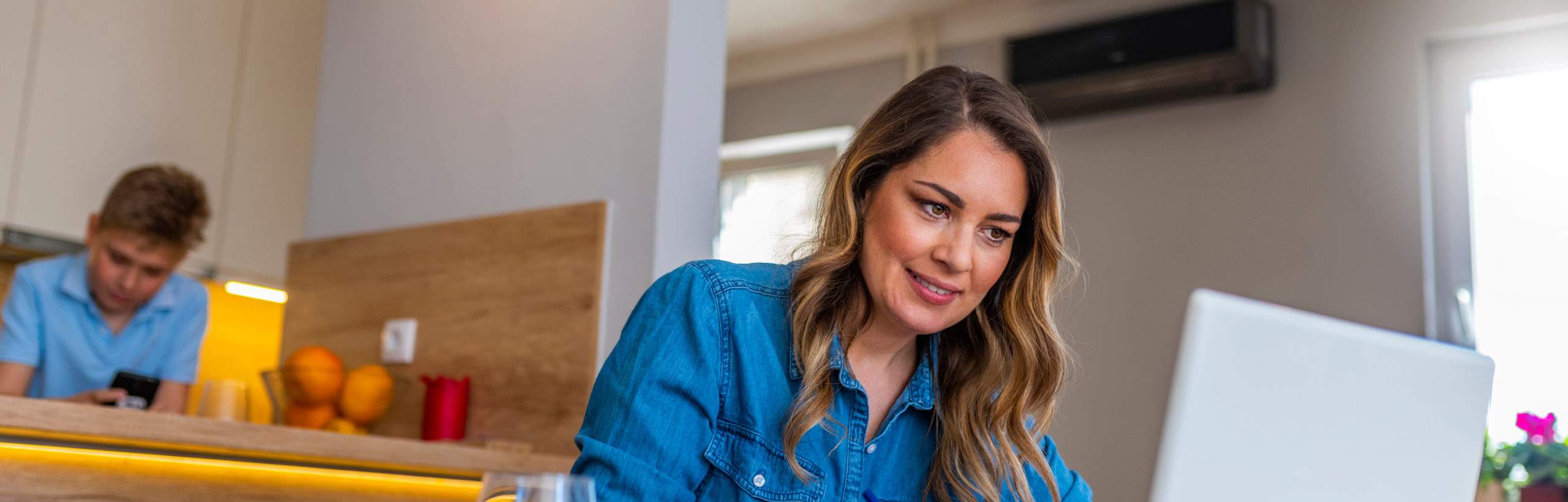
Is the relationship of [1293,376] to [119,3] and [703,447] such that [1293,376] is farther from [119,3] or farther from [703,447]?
[119,3]

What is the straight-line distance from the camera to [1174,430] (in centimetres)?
76

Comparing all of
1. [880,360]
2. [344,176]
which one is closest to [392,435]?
[344,176]

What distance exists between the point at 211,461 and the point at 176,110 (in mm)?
1992

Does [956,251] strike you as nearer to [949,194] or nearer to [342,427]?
[949,194]

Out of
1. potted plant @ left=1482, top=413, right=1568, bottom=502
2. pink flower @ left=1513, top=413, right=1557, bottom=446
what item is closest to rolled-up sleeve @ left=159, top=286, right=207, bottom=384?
potted plant @ left=1482, top=413, right=1568, bottom=502

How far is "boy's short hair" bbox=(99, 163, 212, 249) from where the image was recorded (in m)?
2.47

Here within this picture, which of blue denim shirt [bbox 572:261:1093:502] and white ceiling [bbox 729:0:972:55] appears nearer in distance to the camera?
blue denim shirt [bbox 572:261:1093:502]

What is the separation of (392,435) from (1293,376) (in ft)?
7.07

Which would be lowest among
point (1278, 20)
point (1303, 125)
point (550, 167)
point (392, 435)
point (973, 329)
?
point (392, 435)

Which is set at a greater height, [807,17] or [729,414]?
[807,17]

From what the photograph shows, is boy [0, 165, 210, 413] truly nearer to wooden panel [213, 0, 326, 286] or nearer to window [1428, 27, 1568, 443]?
wooden panel [213, 0, 326, 286]

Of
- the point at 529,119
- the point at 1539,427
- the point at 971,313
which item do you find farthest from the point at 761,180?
the point at 971,313

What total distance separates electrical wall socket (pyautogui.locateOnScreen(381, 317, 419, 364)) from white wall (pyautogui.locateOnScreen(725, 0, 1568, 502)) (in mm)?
1594

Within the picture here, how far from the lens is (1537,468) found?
2.71 meters
